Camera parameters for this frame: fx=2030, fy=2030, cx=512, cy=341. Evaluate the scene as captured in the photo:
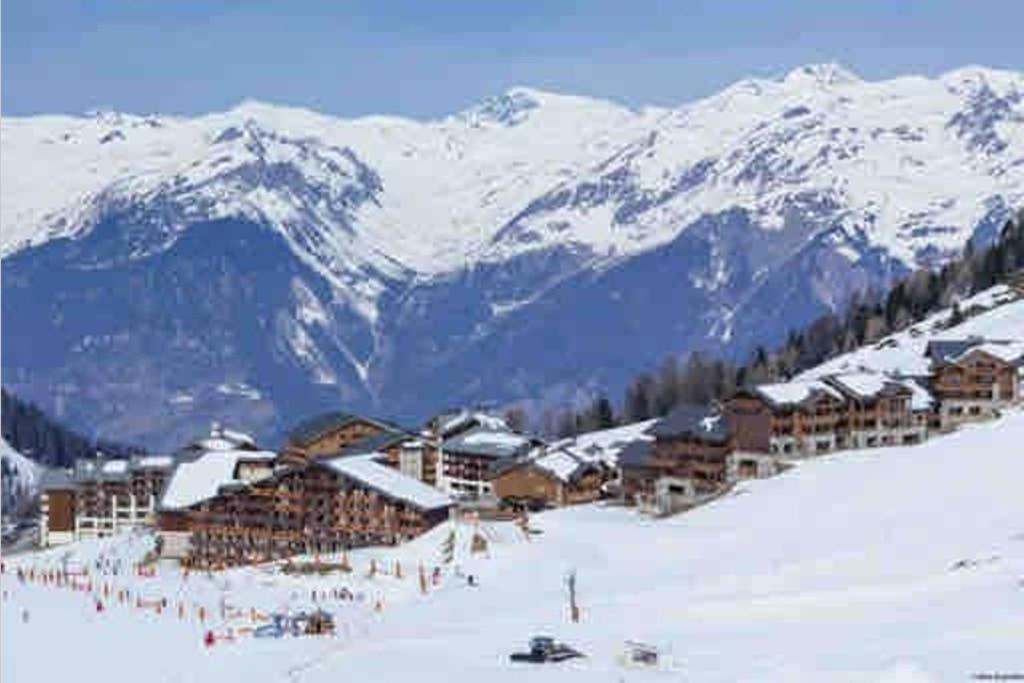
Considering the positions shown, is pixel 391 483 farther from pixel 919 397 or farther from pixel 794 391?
pixel 919 397

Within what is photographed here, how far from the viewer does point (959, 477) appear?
136 m

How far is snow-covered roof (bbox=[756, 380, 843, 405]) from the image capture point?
16738cm

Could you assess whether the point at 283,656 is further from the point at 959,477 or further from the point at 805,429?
the point at 805,429

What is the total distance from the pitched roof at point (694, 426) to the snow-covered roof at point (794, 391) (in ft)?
15.3

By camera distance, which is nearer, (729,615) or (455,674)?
(455,674)

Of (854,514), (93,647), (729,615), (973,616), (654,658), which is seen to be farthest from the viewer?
(854,514)

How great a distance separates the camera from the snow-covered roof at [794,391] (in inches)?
6590

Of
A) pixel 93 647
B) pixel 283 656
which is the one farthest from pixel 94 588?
A: pixel 283 656

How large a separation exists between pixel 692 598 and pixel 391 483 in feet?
238

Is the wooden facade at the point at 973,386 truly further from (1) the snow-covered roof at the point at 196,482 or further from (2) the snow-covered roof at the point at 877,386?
(1) the snow-covered roof at the point at 196,482

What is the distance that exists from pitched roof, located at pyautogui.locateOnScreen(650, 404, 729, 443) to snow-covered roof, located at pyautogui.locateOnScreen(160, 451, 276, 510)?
40322 mm

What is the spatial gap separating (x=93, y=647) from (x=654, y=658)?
116ft

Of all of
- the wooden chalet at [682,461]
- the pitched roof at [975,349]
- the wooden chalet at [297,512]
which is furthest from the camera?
the pitched roof at [975,349]

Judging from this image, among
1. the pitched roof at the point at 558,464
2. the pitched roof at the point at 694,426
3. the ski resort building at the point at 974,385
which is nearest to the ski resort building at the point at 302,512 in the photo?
the pitched roof at the point at 558,464
